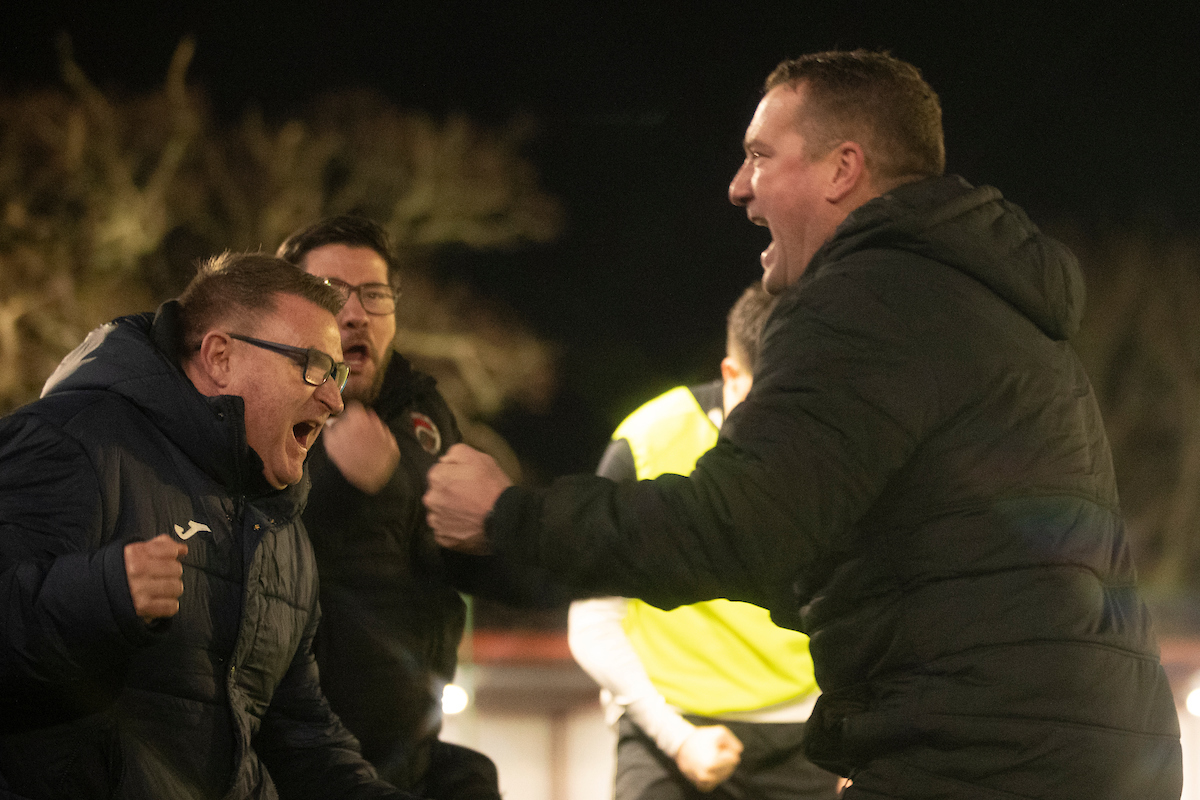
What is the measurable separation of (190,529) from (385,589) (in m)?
1.02

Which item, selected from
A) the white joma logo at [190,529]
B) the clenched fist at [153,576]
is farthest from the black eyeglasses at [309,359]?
the clenched fist at [153,576]

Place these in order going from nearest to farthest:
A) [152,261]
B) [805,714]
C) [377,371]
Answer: [377,371] < [805,714] < [152,261]

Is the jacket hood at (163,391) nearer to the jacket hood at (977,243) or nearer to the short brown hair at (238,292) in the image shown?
the short brown hair at (238,292)

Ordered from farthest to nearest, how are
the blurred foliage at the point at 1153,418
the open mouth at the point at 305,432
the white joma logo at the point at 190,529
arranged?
A: 1. the blurred foliage at the point at 1153,418
2. the open mouth at the point at 305,432
3. the white joma logo at the point at 190,529

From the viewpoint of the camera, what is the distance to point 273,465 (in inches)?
123

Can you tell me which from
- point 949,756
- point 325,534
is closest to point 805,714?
point 325,534

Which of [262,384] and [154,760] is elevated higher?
[262,384]

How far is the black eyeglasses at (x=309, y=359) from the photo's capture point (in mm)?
3117

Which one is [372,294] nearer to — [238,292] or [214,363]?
[238,292]

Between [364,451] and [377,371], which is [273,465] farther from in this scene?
[377,371]

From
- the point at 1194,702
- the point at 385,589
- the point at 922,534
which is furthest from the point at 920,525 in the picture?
the point at 1194,702

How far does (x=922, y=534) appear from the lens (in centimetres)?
249

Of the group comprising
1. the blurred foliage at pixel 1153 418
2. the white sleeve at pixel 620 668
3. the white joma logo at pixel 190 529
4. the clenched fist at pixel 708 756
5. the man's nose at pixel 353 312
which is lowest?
the clenched fist at pixel 708 756

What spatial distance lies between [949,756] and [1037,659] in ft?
0.78
